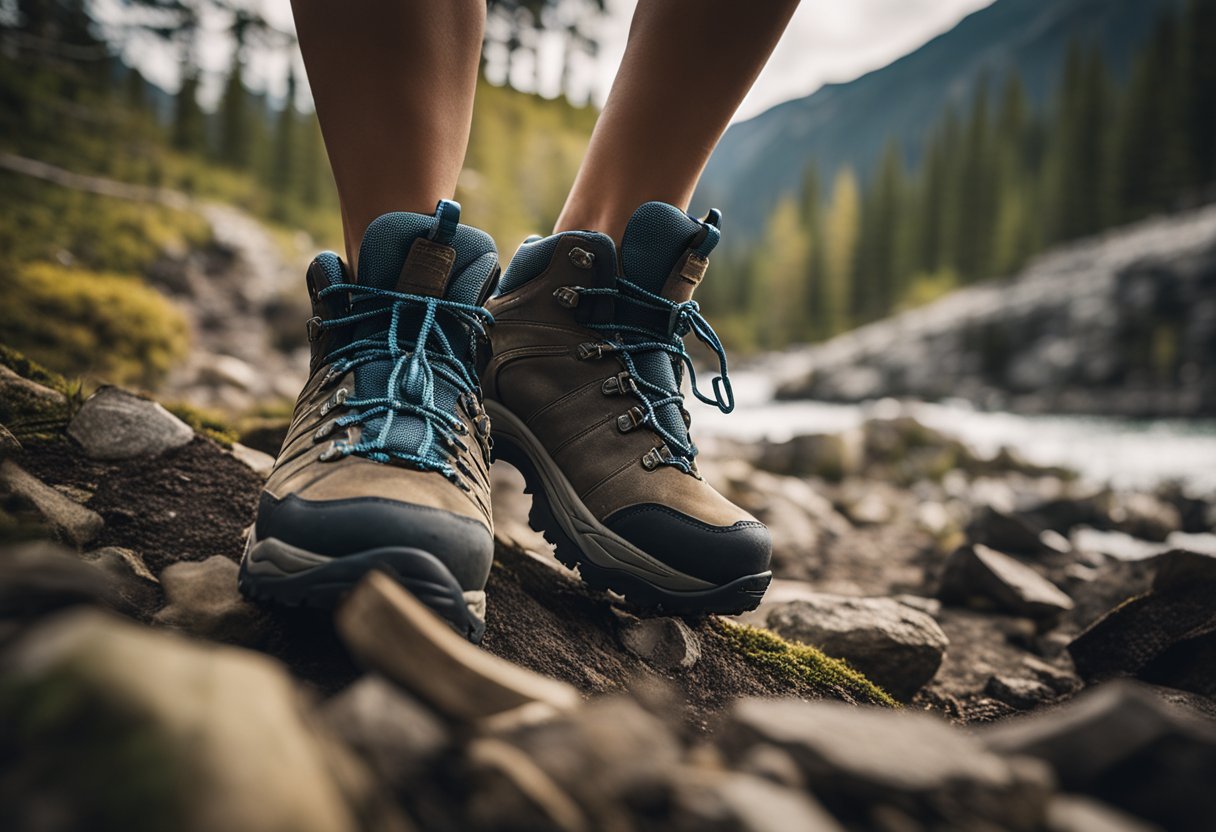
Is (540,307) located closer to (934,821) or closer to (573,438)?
(573,438)

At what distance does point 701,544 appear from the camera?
1.37 m

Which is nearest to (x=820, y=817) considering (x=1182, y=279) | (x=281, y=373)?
(x=281, y=373)

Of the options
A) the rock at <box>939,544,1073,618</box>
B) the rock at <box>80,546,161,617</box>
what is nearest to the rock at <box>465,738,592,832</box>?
the rock at <box>80,546,161,617</box>

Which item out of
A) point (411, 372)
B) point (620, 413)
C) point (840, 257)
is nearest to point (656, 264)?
point (620, 413)

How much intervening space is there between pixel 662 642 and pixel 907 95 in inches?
7314

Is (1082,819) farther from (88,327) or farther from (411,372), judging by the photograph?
(88,327)

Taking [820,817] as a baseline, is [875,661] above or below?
below

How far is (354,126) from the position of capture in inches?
51.2

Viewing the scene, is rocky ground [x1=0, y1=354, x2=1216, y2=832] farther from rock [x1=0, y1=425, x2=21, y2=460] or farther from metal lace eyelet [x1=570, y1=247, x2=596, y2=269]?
metal lace eyelet [x1=570, y1=247, x2=596, y2=269]

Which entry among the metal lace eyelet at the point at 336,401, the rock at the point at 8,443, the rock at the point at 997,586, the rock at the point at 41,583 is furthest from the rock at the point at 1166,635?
the rock at the point at 8,443

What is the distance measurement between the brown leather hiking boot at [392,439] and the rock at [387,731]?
0.39m

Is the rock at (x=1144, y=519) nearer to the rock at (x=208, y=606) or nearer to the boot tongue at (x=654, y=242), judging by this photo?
the boot tongue at (x=654, y=242)

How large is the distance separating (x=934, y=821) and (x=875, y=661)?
4.17ft

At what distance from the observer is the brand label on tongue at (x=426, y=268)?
1.30m
